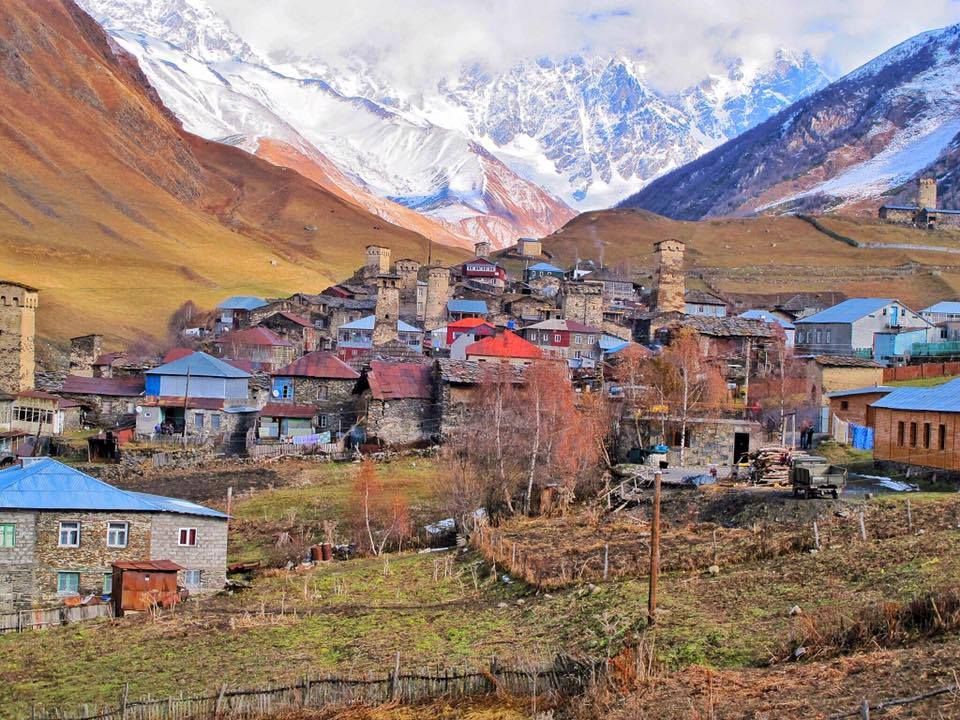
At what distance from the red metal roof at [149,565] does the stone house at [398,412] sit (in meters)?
22.6

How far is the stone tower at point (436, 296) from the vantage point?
282ft

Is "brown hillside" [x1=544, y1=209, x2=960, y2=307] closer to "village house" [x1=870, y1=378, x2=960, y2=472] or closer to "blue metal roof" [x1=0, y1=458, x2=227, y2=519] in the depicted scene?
"village house" [x1=870, y1=378, x2=960, y2=472]

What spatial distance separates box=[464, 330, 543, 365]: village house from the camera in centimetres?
6550

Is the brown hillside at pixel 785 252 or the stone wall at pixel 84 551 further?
the brown hillside at pixel 785 252

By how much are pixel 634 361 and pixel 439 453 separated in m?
14.8

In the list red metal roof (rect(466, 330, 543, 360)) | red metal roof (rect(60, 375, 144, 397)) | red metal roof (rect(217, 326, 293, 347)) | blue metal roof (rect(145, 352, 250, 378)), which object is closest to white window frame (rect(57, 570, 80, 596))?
blue metal roof (rect(145, 352, 250, 378))

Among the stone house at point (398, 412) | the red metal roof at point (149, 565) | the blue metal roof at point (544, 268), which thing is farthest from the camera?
the blue metal roof at point (544, 268)

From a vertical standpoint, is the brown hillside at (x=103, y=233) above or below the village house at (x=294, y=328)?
above

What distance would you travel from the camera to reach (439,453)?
49031 millimetres

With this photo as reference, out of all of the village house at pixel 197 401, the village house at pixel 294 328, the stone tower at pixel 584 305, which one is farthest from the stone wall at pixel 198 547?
the stone tower at pixel 584 305

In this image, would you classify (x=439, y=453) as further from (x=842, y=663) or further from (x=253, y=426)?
(x=842, y=663)

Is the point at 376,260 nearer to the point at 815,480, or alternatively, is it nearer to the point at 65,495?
→ the point at 65,495

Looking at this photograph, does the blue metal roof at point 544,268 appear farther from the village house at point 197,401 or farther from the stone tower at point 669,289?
the village house at point 197,401

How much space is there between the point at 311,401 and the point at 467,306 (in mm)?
30649
